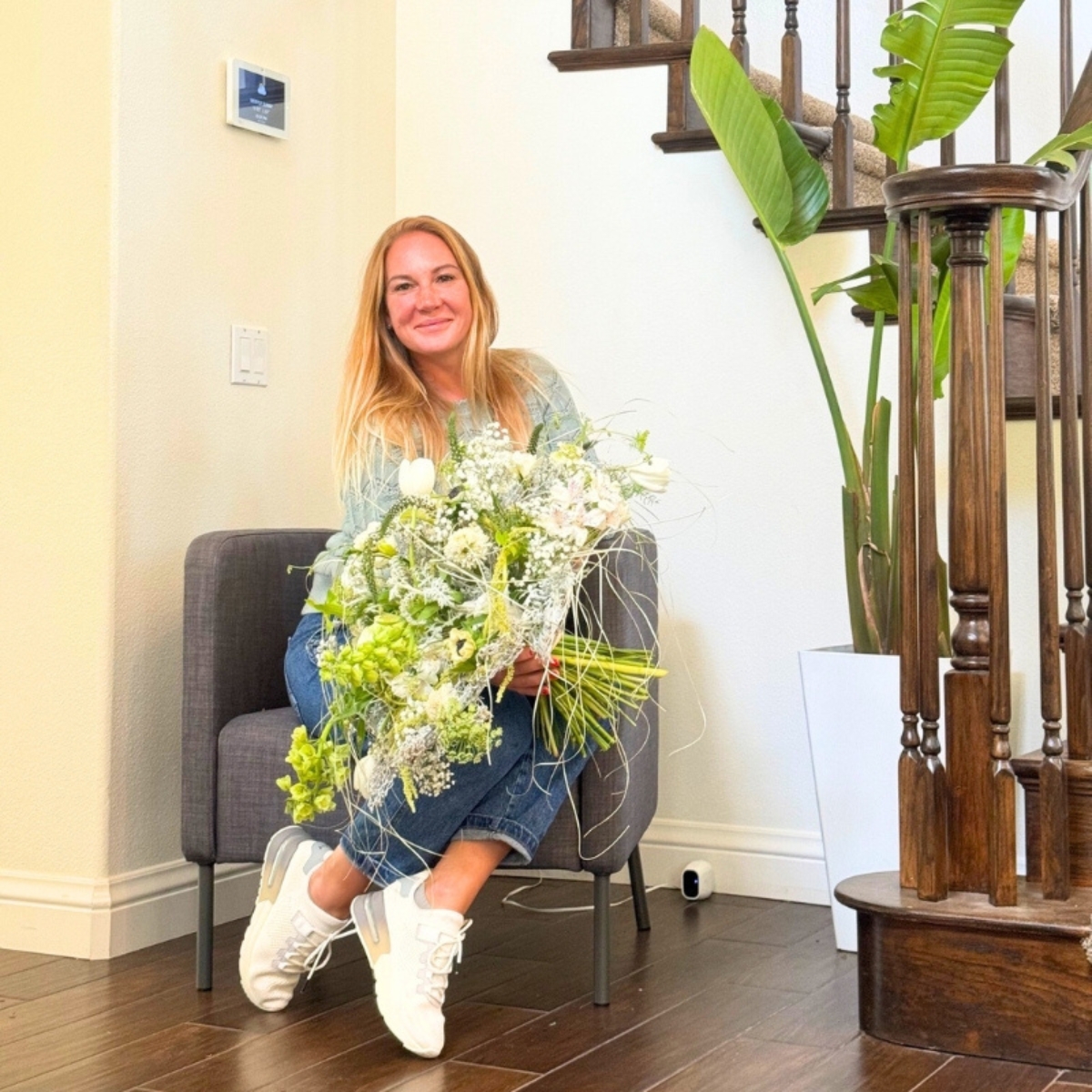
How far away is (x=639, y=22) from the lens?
2.99 m

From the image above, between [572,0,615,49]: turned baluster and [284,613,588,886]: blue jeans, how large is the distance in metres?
1.51

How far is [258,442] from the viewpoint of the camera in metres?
2.81

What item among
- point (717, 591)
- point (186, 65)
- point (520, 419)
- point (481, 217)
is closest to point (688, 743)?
point (717, 591)

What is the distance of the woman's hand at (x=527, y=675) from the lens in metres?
1.97

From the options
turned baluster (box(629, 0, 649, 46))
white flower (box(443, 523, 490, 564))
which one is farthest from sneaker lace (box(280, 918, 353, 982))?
turned baluster (box(629, 0, 649, 46))

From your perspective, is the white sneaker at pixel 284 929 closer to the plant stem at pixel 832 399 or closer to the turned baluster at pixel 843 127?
the plant stem at pixel 832 399

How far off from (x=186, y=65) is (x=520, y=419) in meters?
0.87

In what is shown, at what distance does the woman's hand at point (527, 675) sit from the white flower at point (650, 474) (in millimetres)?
270

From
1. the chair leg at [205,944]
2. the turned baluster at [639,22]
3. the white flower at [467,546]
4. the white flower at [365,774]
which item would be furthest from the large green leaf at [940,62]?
the chair leg at [205,944]

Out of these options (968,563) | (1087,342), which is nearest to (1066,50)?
(1087,342)

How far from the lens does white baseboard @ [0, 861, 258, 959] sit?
97.3 inches

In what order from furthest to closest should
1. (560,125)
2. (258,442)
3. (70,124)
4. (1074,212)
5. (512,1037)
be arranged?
(560,125)
(258,442)
(70,124)
(1074,212)
(512,1037)

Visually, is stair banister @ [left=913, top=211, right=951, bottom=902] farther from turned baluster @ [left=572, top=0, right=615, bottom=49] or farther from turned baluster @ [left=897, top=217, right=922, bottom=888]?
turned baluster @ [left=572, top=0, right=615, bottom=49]

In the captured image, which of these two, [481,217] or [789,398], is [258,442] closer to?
[481,217]
